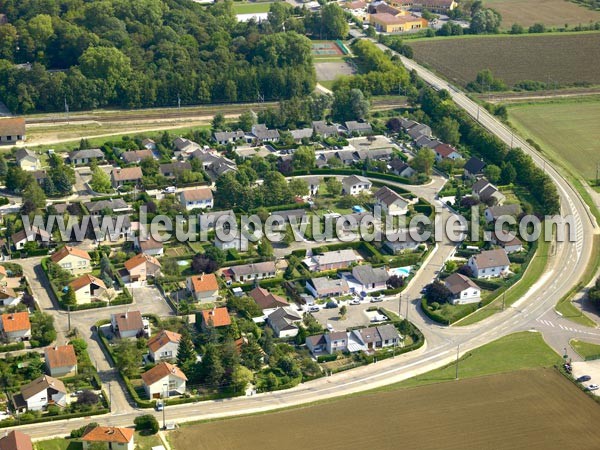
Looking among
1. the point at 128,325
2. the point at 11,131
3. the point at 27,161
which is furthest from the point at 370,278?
the point at 11,131

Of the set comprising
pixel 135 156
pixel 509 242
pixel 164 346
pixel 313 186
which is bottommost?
pixel 164 346

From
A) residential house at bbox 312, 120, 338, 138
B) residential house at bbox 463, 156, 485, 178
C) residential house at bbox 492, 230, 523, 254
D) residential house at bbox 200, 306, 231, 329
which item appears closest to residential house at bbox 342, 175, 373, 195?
residential house at bbox 463, 156, 485, 178

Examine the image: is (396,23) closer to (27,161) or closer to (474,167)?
(474,167)

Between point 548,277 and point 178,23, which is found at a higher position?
point 178,23

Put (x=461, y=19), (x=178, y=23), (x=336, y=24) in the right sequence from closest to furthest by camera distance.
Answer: (x=178, y=23) < (x=336, y=24) < (x=461, y=19)

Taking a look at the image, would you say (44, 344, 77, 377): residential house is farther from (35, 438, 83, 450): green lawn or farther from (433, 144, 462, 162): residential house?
(433, 144, 462, 162): residential house

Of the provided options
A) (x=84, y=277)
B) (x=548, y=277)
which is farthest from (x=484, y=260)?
(x=84, y=277)

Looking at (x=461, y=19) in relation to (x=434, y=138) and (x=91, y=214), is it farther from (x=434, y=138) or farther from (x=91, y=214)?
(x=91, y=214)
